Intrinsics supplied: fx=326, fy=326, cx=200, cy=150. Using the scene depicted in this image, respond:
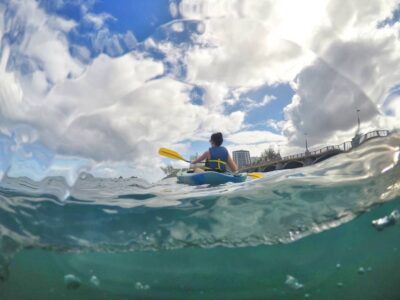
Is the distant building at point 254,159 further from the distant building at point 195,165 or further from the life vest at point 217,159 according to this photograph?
the distant building at point 195,165

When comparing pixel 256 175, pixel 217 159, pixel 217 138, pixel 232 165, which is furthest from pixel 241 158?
pixel 256 175

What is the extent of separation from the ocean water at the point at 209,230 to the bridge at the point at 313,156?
13.1 inches

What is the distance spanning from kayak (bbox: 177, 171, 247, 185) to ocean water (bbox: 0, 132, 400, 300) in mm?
262

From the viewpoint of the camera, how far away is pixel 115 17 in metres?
4.39

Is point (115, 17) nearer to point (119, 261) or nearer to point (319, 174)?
point (319, 174)

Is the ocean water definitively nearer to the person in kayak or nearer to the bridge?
the bridge

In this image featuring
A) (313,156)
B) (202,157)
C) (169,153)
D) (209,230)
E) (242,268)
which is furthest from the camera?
(242,268)

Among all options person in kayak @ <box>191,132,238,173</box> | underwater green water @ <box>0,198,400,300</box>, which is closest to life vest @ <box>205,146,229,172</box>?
person in kayak @ <box>191,132,238,173</box>

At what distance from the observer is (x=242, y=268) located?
9.22 meters

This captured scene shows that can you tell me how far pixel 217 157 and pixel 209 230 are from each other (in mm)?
3803

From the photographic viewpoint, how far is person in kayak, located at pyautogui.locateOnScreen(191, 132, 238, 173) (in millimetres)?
4445

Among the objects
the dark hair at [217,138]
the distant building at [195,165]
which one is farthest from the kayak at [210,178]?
the dark hair at [217,138]

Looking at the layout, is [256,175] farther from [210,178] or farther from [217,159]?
[217,159]

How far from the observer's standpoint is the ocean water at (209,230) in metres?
6.04
